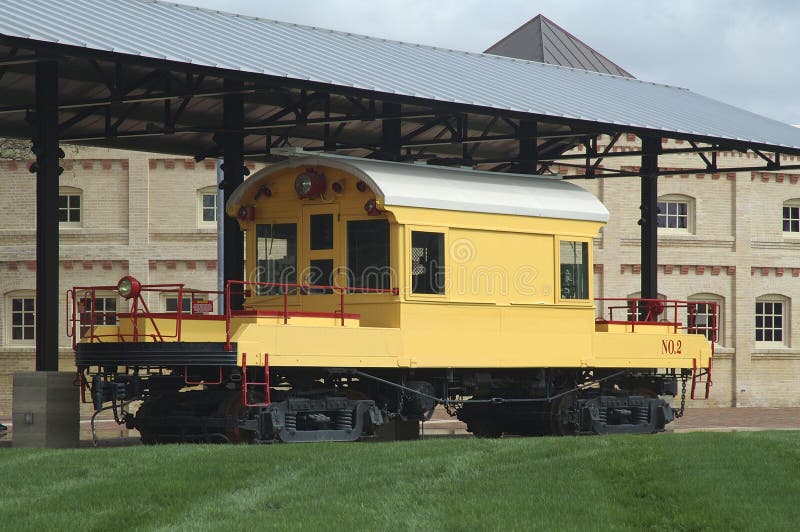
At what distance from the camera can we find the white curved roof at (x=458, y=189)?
745 inches

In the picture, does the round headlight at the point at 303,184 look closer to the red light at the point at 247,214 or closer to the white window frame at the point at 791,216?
the red light at the point at 247,214

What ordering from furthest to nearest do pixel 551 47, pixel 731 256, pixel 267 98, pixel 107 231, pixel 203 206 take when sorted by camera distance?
pixel 551 47 → pixel 731 256 → pixel 203 206 → pixel 107 231 → pixel 267 98

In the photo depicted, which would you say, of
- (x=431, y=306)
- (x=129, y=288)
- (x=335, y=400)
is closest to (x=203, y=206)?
(x=431, y=306)

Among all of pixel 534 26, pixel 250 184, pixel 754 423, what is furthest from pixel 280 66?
pixel 534 26

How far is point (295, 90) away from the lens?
→ 73.3ft

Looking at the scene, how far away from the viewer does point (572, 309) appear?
20.9 metres

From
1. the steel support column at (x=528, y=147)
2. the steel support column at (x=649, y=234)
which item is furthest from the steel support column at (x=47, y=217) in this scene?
the steel support column at (x=649, y=234)

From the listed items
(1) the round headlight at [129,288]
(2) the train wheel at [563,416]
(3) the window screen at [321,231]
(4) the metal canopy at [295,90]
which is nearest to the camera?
(1) the round headlight at [129,288]

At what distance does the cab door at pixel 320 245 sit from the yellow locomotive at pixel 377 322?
0.02m

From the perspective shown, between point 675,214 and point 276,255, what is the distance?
21164mm

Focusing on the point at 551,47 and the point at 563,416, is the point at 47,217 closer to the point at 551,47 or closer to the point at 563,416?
the point at 563,416

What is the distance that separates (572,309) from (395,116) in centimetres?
398

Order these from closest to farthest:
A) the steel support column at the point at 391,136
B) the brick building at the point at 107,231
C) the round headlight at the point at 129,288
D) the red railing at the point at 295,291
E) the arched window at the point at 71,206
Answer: the round headlight at the point at 129,288 → the red railing at the point at 295,291 → the steel support column at the point at 391,136 → the brick building at the point at 107,231 → the arched window at the point at 71,206

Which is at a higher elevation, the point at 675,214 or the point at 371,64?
the point at 371,64
